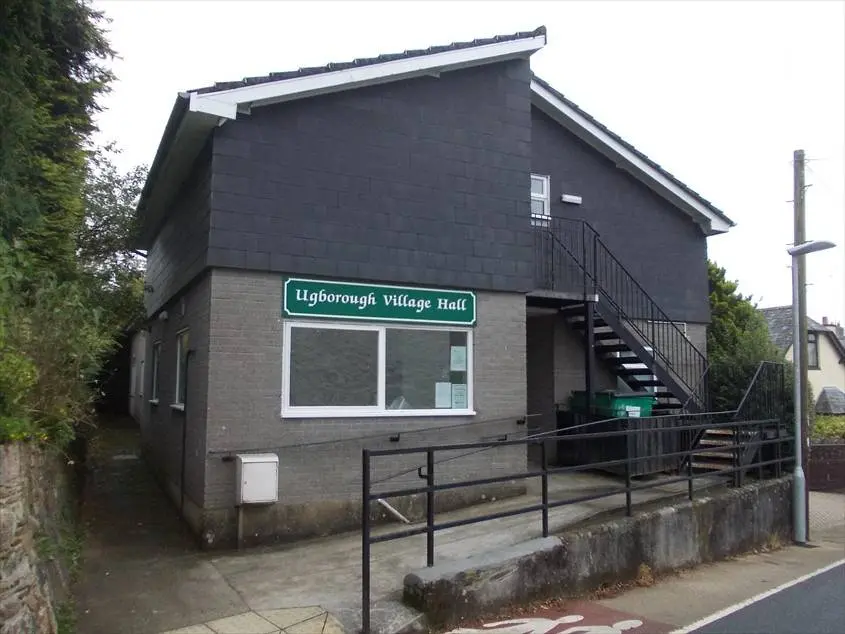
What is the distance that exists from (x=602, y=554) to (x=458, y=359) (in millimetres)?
3263

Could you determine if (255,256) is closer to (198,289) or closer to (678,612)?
(198,289)

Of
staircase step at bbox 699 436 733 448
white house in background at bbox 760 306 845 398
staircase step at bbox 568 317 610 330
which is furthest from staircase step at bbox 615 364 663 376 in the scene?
white house in background at bbox 760 306 845 398

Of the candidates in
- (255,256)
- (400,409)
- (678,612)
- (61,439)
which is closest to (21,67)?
(255,256)

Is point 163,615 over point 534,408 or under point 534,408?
under

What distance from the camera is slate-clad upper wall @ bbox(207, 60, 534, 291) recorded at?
27.8 feet

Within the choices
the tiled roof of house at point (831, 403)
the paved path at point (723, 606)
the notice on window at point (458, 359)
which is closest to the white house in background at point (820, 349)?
the tiled roof of house at point (831, 403)

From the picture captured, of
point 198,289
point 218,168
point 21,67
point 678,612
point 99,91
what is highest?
point 99,91

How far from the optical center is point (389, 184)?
30.6 feet

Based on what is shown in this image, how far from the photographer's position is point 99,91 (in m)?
12.4

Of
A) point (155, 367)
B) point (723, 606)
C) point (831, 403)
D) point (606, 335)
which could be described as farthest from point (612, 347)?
point (831, 403)

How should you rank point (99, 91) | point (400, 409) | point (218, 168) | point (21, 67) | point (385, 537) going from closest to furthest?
point (385, 537) < point (21, 67) < point (218, 168) < point (400, 409) < point (99, 91)

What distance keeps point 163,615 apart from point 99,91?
9.70 meters

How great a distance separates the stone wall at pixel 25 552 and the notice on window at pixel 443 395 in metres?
4.87

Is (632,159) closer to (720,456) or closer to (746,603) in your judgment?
(720,456)
